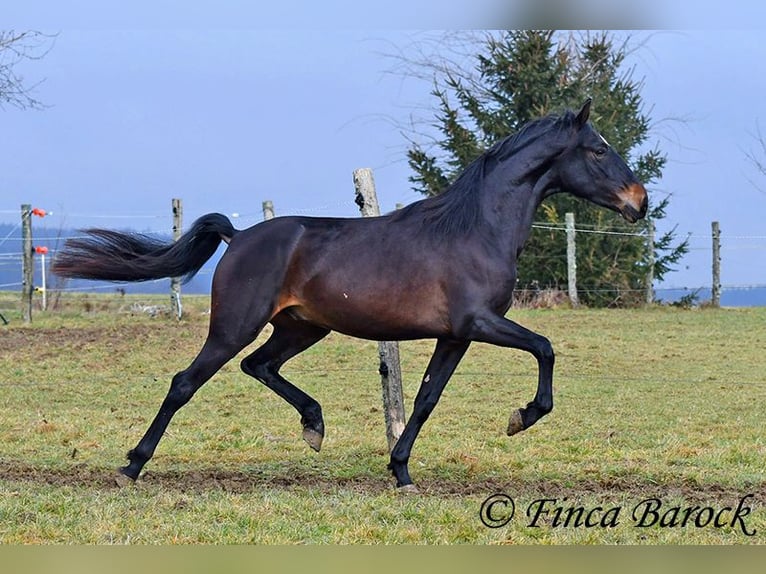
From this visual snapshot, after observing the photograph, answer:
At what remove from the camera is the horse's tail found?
19.2ft

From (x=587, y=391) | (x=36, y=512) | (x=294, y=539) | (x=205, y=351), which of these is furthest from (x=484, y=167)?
(x=587, y=391)

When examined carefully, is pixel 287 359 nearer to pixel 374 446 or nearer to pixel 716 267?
pixel 374 446

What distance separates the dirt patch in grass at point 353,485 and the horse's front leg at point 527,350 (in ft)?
1.59

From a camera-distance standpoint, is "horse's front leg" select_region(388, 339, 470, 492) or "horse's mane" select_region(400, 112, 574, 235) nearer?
"horse's mane" select_region(400, 112, 574, 235)

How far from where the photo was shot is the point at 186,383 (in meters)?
5.59

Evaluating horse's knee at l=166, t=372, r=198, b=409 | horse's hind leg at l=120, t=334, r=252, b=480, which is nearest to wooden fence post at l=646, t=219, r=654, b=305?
horse's hind leg at l=120, t=334, r=252, b=480

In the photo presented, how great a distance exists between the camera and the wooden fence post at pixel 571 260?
20062mm

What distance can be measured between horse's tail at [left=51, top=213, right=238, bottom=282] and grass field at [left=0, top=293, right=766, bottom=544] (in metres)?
1.29

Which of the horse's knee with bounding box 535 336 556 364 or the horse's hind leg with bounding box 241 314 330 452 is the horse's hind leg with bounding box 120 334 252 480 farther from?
the horse's knee with bounding box 535 336 556 364

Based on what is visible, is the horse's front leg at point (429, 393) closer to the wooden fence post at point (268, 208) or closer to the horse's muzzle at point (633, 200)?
the horse's muzzle at point (633, 200)

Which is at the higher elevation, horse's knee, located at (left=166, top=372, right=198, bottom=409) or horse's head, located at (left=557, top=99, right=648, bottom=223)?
horse's head, located at (left=557, top=99, right=648, bottom=223)

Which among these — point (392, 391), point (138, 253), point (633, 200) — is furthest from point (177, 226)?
point (633, 200)

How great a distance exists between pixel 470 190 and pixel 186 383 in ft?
6.63

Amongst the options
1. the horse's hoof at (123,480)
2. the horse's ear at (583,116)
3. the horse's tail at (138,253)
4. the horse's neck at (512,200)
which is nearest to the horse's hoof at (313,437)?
the horse's hoof at (123,480)
